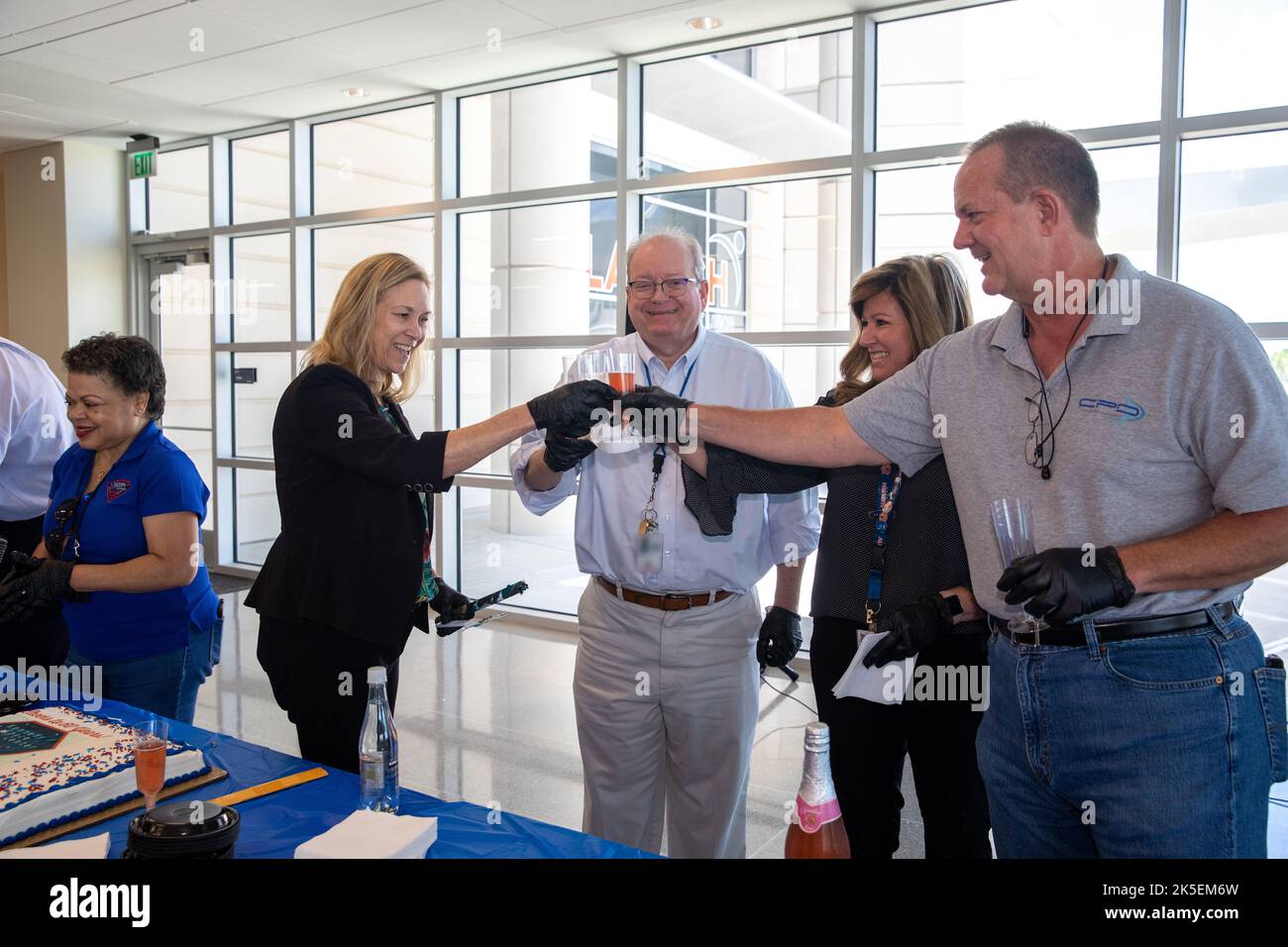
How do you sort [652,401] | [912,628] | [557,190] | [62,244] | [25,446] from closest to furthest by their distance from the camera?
[912,628]
[652,401]
[25,446]
[557,190]
[62,244]

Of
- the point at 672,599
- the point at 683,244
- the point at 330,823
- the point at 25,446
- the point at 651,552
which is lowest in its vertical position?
the point at 330,823

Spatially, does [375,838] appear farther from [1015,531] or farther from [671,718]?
[671,718]

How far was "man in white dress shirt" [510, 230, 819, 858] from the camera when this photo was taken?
8.14ft

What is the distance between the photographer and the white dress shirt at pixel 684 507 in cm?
250

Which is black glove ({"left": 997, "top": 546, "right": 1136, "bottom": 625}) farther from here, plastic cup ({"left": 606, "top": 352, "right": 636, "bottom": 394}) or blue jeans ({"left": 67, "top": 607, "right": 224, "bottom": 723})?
blue jeans ({"left": 67, "top": 607, "right": 224, "bottom": 723})

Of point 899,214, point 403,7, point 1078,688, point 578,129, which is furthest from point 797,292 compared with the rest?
point 1078,688

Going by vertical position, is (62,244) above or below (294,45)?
below

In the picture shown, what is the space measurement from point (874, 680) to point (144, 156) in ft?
26.9

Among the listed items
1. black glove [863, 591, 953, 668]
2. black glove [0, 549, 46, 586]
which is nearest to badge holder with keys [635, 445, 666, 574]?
black glove [863, 591, 953, 668]

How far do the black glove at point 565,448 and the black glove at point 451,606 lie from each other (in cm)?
54

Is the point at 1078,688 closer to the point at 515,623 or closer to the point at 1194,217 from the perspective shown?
the point at 1194,217

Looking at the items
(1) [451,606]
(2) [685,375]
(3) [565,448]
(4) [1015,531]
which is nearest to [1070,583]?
(4) [1015,531]

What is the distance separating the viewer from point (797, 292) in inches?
233

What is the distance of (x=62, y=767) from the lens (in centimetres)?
170
